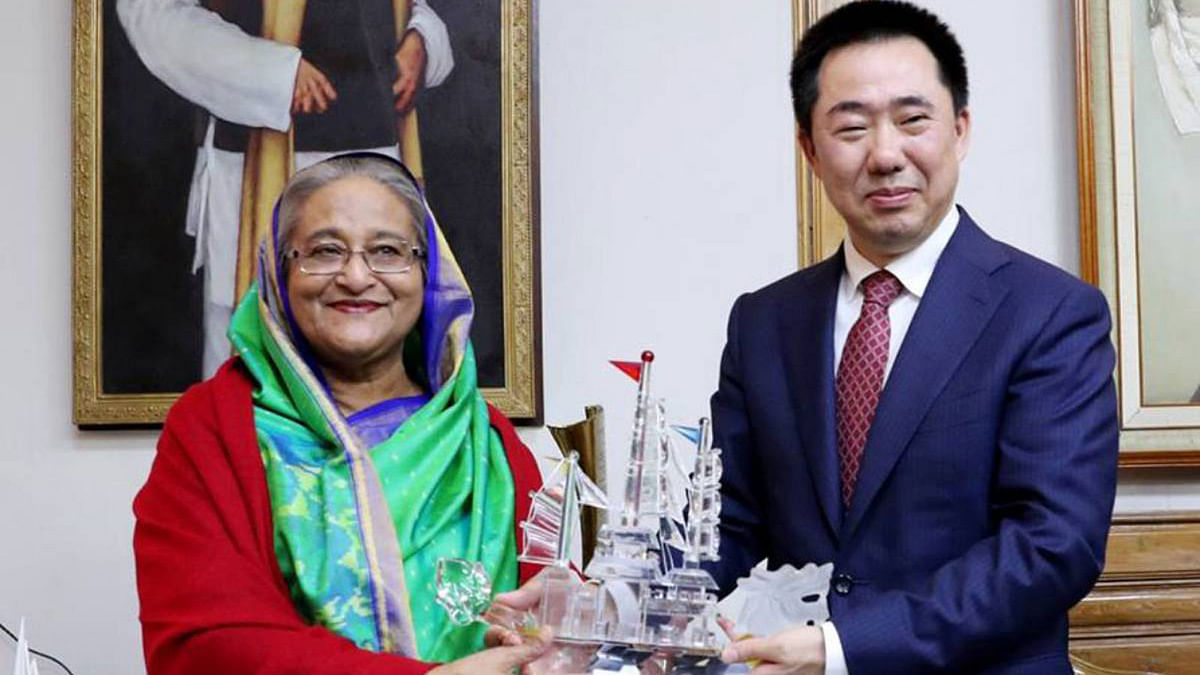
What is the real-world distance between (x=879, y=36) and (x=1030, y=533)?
63 cm

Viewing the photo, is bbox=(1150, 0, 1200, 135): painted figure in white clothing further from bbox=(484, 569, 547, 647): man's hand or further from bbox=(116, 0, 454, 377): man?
bbox=(484, 569, 547, 647): man's hand

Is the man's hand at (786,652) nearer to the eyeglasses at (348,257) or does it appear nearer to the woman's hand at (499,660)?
the woman's hand at (499,660)

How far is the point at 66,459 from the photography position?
2783mm

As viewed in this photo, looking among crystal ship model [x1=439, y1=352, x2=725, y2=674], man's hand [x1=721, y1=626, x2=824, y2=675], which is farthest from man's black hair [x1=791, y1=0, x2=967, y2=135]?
man's hand [x1=721, y1=626, x2=824, y2=675]

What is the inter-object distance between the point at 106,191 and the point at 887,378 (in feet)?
5.76

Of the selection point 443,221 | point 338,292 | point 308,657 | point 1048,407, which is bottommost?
point 308,657

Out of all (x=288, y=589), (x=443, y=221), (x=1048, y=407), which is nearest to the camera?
(x=1048, y=407)

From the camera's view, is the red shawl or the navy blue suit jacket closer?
the navy blue suit jacket

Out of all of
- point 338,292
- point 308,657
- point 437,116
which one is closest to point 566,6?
point 437,116

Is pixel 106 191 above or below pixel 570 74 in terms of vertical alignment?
below

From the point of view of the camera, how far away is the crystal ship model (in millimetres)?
1414

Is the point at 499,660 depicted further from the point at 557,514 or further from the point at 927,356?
the point at 927,356

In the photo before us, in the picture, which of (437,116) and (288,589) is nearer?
(288,589)

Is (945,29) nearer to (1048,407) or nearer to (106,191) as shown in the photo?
(1048,407)
